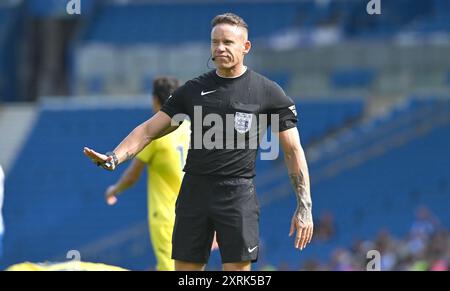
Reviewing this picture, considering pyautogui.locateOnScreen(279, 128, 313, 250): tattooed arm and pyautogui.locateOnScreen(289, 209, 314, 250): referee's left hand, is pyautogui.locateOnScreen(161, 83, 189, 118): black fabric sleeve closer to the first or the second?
pyautogui.locateOnScreen(279, 128, 313, 250): tattooed arm

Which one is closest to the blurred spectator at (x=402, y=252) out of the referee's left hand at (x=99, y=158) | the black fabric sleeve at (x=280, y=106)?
the black fabric sleeve at (x=280, y=106)

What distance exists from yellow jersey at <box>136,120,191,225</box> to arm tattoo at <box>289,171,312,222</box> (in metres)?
2.09

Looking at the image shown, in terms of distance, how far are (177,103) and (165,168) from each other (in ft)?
6.85

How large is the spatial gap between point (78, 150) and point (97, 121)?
28.1 inches

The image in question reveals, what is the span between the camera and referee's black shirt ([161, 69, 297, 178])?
743 centimetres

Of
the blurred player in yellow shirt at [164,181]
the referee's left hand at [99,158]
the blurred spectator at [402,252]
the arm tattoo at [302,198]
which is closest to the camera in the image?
the referee's left hand at [99,158]

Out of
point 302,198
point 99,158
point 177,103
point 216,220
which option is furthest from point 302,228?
point 99,158

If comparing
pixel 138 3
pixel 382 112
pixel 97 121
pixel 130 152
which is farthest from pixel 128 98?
pixel 130 152

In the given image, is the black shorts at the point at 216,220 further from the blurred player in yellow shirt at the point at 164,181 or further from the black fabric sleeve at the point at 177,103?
the blurred player in yellow shirt at the point at 164,181

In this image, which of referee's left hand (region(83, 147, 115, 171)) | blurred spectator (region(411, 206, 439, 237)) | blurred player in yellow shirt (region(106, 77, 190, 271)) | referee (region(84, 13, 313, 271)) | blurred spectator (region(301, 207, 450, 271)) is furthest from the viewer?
blurred spectator (region(411, 206, 439, 237))

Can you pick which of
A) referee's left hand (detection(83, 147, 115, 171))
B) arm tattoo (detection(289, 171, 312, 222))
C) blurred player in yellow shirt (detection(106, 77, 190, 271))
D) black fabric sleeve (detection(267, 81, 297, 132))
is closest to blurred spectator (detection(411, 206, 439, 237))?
blurred player in yellow shirt (detection(106, 77, 190, 271))

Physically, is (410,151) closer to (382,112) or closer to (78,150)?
(382,112)

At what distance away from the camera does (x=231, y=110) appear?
741cm

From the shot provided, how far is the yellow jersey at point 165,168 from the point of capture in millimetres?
9570
